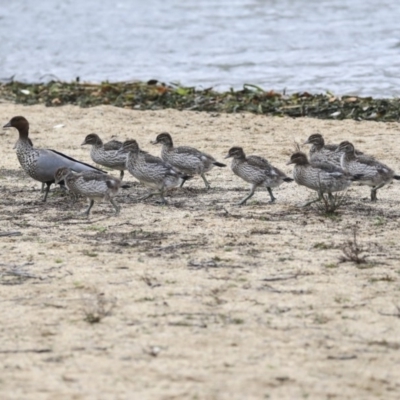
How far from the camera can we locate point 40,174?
11.2 meters

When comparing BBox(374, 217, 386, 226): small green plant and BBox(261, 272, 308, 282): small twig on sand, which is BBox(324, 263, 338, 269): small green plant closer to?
BBox(261, 272, 308, 282): small twig on sand

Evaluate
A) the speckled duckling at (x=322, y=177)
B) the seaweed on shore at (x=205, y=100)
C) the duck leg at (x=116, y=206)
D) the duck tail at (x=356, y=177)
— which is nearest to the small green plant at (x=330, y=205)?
the speckled duckling at (x=322, y=177)

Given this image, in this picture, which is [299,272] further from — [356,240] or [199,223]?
[199,223]

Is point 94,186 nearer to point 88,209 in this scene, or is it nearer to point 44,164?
point 88,209

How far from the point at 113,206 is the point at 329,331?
4.22 metres

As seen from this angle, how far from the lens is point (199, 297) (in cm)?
739

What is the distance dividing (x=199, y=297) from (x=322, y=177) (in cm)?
328

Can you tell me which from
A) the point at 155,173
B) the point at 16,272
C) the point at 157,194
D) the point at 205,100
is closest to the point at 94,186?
the point at 155,173

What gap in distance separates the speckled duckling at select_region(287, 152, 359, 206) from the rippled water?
7.67 metres

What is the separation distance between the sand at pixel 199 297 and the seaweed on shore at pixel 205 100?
14.0 feet

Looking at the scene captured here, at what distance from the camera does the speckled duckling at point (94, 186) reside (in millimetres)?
10211

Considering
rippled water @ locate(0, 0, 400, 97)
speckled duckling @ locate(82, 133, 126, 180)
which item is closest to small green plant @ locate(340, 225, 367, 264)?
speckled duckling @ locate(82, 133, 126, 180)

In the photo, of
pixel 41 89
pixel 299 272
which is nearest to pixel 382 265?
pixel 299 272

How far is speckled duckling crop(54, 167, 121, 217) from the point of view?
1021cm
